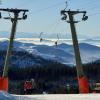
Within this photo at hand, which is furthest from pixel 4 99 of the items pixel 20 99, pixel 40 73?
pixel 40 73

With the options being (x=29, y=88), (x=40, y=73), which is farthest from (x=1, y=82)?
(x=40, y=73)

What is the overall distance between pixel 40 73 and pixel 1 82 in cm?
12009

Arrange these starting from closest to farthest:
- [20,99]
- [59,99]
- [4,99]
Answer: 1. [4,99]
2. [20,99]
3. [59,99]

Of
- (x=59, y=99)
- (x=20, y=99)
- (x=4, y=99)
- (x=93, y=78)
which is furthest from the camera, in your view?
(x=93, y=78)

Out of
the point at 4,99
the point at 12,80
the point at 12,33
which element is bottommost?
the point at 4,99

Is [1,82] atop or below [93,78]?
below

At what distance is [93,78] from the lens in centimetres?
→ 14225

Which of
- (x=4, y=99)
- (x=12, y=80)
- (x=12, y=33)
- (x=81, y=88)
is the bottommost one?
(x=4, y=99)

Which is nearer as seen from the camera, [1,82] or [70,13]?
[1,82]

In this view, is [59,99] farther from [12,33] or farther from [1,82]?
[12,33]

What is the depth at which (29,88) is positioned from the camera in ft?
109

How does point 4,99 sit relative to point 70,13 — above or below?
below

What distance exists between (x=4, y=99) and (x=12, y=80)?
129418 millimetres

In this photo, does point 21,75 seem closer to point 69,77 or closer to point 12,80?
point 12,80
